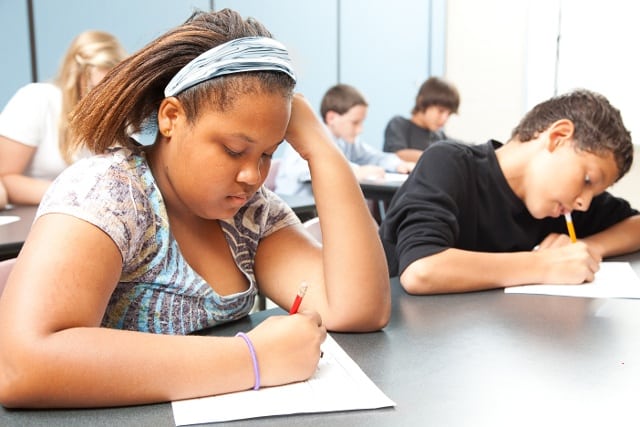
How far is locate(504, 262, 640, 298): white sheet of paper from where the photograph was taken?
1.28 metres

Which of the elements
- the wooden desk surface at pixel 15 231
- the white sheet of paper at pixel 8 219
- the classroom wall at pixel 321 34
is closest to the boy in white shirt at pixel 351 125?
the classroom wall at pixel 321 34

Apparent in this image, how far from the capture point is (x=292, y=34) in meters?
4.75

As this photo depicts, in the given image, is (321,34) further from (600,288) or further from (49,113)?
(600,288)

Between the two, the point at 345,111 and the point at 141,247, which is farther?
the point at 345,111

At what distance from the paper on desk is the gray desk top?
0.01 meters

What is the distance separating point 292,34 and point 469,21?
1.78 metres

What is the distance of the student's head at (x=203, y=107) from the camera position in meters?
0.89

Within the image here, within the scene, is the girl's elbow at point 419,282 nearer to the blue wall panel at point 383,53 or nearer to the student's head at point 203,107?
the student's head at point 203,107

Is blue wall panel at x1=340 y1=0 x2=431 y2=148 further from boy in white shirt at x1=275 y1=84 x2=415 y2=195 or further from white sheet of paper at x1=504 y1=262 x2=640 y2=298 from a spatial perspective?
white sheet of paper at x1=504 y1=262 x2=640 y2=298

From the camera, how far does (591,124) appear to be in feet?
4.92

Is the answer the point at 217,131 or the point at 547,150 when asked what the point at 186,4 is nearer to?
the point at 547,150

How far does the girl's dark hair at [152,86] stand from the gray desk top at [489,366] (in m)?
0.34

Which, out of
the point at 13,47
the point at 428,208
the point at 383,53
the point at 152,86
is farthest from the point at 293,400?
the point at 383,53

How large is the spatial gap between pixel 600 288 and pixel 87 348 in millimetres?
972
